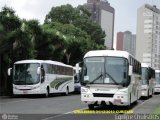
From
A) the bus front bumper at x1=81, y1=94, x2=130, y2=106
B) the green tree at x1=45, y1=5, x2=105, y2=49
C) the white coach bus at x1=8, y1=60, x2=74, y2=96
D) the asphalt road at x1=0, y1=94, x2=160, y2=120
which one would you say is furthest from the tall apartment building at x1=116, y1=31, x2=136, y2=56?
the bus front bumper at x1=81, y1=94, x2=130, y2=106

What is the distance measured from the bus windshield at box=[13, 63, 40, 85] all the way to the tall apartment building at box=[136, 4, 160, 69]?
48919mm

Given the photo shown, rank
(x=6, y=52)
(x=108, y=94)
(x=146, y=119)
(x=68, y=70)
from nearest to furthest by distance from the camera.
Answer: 1. (x=146, y=119)
2. (x=108, y=94)
3. (x=6, y=52)
4. (x=68, y=70)

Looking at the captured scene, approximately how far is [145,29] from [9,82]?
49.4 metres

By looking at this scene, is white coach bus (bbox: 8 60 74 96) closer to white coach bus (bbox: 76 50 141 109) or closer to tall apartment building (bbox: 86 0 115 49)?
white coach bus (bbox: 76 50 141 109)

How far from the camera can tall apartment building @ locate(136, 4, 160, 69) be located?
85438 millimetres


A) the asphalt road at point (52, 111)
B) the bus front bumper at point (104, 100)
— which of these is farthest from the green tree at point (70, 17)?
the bus front bumper at point (104, 100)

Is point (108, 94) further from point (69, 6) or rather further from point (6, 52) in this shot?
point (69, 6)

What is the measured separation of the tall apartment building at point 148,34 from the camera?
280 ft

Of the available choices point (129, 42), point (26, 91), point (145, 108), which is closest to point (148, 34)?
point (129, 42)

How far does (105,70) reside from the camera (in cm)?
2245

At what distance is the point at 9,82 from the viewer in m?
42.7

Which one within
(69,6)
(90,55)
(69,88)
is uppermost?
(69,6)

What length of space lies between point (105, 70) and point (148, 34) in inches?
2669

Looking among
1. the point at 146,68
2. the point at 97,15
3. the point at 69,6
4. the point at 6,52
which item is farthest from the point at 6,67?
the point at 97,15
